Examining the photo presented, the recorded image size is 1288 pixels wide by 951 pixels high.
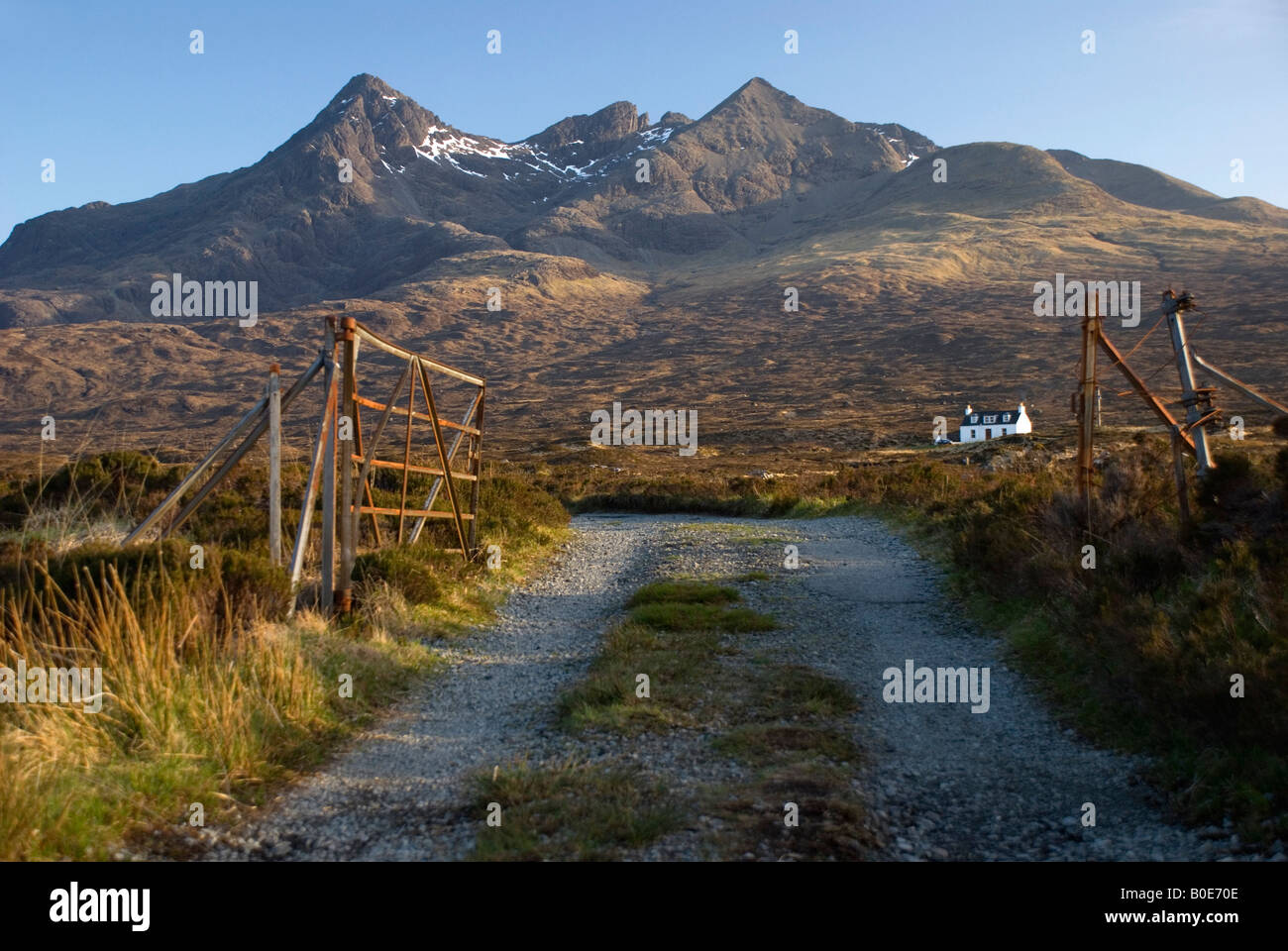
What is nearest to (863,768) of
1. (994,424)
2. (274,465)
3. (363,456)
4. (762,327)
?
(274,465)

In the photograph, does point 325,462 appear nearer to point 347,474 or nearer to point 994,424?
point 347,474

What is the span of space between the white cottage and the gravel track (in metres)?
59.0

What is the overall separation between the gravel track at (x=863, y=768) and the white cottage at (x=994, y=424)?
58956 mm

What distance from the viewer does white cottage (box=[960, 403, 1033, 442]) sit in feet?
214

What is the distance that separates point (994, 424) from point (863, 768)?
6549 centimetres

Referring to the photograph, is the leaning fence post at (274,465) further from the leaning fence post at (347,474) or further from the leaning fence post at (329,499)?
the leaning fence post at (347,474)

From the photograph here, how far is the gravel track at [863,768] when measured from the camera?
443 centimetres

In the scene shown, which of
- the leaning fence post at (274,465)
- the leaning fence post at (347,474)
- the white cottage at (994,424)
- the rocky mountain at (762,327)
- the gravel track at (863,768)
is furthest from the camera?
the rocky mountain at (762,327)

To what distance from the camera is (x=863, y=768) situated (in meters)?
5.40

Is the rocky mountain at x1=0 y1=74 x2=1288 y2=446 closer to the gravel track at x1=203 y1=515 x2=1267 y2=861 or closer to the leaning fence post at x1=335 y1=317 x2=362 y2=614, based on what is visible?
the gravel track at x1=203 y1=515 x2=1267 y2=861

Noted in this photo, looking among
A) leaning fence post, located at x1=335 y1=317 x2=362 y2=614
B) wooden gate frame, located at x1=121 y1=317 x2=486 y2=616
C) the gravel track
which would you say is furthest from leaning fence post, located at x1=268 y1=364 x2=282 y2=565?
the gravel track

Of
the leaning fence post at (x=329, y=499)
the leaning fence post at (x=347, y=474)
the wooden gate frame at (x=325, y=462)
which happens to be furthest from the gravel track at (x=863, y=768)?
the wooden gate frame at (x=325, y=462)

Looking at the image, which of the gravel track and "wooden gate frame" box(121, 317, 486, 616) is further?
"wooden gate frame" box(121, 317, 486, 616)
